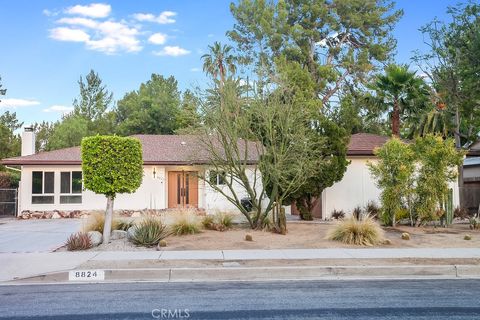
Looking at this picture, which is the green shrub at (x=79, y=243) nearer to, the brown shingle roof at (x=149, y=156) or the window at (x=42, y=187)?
the brown shingle roof at (x=149, y=156)

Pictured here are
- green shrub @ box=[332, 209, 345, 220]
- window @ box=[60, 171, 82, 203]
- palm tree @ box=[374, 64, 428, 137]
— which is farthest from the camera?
window @ box=[60, 171, 82, 203]

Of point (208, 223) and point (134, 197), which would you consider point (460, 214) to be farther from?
point (134, 197)

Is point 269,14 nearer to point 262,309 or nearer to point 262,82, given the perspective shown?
point 262,82

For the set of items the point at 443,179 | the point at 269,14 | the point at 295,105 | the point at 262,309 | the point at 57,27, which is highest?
the point at 269,14

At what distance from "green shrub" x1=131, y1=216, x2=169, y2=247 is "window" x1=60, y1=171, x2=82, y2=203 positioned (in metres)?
12.3

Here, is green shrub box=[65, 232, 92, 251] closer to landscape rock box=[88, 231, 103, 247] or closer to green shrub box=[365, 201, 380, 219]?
landscape rock box=[88, 231, 103, 247]

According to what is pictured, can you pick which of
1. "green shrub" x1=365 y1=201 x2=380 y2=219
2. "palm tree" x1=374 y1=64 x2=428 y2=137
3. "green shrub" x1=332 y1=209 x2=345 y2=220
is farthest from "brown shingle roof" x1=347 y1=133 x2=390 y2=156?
"green shrub" x1=332 y1=209 x2=345 y2=220

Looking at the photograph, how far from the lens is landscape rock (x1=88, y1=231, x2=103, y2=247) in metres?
12.8

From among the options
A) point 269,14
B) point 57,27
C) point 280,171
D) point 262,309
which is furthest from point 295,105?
point 269,14

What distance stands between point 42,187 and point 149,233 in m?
14.0

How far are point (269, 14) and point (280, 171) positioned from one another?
86.5 ft

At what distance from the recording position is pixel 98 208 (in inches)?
968

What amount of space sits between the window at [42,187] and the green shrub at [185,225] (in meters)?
12.5

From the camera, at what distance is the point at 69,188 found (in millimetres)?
24609
